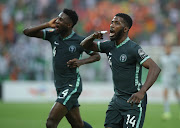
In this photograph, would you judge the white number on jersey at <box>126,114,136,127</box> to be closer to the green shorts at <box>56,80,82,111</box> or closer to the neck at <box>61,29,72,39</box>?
the green shorts at <box>56,80,82,111</box>

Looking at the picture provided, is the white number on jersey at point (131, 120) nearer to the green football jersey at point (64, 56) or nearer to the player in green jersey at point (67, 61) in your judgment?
the player in green jersey at point (67, 61)

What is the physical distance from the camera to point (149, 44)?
21359mm

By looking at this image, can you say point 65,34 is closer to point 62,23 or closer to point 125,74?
point 62,23

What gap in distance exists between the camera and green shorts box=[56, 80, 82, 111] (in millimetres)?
6684

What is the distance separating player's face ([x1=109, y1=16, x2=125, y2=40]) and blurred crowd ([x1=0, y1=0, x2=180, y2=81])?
48.0 ft

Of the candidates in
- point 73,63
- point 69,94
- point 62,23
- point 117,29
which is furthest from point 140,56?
point 62,23

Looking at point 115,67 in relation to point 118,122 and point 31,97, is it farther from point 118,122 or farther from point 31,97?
point 31,97

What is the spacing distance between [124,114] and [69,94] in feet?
5.19

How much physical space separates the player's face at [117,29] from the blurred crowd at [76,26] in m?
14.6

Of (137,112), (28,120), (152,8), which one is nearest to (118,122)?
(137,112)

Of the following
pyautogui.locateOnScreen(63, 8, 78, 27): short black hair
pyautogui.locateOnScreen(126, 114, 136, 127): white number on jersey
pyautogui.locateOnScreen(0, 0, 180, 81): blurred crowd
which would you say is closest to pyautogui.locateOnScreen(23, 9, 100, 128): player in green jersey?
pyautogui.locateOnScreen(63, 8, 78, 27): short black hair

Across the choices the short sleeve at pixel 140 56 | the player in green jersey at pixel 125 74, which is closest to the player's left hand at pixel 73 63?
the player in green jersey at pixel 125 74

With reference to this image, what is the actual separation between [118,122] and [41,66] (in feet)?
50.6

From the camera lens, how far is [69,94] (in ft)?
22.3
